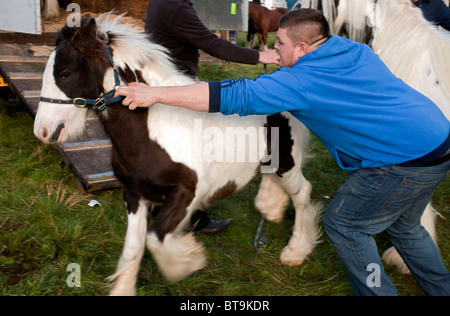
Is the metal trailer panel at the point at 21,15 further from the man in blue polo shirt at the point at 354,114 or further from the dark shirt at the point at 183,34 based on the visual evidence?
the man in blue polo shirt at the point at 354,114

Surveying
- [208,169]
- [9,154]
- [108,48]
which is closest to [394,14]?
[208,169]

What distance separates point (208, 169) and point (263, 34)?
12607 mm

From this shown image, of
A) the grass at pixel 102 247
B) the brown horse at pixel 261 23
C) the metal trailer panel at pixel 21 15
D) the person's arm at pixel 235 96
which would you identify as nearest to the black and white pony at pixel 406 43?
the grass at pixel 102 247

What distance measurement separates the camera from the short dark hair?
7.86ft

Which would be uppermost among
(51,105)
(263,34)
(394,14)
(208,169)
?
(394,14)

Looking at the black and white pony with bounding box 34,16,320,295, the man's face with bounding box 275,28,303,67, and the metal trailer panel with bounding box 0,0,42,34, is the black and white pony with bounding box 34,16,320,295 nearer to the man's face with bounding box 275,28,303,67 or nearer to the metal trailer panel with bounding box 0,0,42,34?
the man's face with bounding box 275,28,303,67

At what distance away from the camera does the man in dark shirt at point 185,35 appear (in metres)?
3.11

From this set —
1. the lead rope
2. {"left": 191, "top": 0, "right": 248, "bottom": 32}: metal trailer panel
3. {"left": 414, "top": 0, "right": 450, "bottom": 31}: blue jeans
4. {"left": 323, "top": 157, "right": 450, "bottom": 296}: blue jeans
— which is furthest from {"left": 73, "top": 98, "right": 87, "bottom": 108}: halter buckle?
{"left": 191, "top": 0, "right": 248, "bottom": 32}: metal trailer panel

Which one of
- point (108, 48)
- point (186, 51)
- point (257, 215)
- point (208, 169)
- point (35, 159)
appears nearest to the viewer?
point (108, 48)

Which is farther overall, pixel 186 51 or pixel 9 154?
pixel 9 154

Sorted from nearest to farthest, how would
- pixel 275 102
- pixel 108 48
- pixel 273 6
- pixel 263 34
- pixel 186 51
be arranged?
pixel 275 102 < pixel 108 48 < pixel 186 51 < pixel 263 34 < pixel 273 6

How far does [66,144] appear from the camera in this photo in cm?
434

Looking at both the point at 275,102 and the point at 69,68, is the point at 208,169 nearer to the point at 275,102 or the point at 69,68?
the point at 275,102

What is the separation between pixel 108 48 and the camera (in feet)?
8.19
